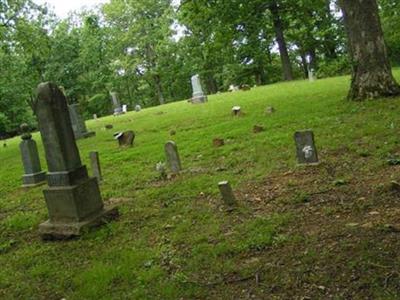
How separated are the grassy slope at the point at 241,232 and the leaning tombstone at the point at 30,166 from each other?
823 millimetres

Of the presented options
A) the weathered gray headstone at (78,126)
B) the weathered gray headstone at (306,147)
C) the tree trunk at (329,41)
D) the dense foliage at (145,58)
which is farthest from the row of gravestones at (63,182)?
the tree trunk at (329,41)

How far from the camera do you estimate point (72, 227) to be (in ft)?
20.0

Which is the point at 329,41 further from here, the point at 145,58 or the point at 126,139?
the point at 126,139

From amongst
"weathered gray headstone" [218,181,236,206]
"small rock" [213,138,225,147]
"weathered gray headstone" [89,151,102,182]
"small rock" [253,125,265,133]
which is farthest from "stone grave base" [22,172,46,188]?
"weathered gray headstone" [218,181,236,206]

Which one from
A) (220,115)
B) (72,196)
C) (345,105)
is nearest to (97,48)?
(220,115)

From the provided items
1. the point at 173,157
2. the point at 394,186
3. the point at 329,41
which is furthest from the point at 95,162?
the point at 329,41

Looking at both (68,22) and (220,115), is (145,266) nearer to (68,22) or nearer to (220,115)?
(220,115)

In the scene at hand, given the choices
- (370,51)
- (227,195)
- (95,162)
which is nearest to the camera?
(227,195)

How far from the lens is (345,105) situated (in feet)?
39.3

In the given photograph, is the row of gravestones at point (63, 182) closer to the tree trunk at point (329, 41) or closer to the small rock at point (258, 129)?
the small rock at point (258, 129)

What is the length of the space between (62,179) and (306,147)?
11.7 feet

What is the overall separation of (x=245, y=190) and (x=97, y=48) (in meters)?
45.4

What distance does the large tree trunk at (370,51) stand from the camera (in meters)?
11.7

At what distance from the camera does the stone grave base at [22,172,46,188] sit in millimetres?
10547
